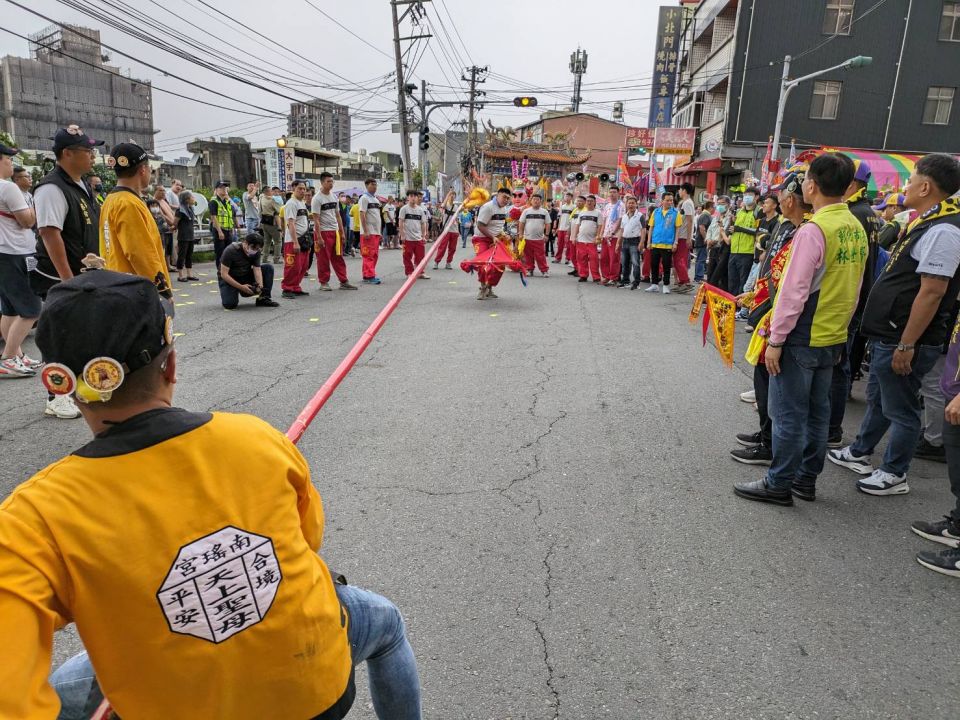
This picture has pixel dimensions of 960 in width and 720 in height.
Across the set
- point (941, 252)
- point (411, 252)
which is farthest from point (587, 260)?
point (941, 252)

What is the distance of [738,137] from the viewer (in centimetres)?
2925

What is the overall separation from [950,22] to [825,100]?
17.8 ft

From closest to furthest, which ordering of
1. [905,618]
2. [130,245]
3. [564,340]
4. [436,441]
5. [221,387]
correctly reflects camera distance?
[905,618]
[130,245]
[436,441]
[221,387]
[564,340]

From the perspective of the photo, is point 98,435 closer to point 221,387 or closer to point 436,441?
point 436,441

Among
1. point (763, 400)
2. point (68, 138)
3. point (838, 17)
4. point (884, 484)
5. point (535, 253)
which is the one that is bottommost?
point (884, 484)

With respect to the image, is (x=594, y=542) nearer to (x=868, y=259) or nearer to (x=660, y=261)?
(x=868, y=259)

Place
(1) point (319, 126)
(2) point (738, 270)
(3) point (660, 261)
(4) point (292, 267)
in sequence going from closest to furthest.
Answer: (2) point (738, 270) < (4) point (292, 267) < (3) point (660, 261) < (1) point (319, 126)

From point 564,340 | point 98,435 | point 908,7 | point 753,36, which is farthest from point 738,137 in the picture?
point 98,435

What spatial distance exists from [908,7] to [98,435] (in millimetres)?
35541

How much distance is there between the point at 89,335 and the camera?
3.81 ft

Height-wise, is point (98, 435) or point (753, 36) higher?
point (753, 36)

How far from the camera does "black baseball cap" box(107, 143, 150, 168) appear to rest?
4.09 m

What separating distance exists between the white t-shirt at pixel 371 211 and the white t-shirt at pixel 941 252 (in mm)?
10062

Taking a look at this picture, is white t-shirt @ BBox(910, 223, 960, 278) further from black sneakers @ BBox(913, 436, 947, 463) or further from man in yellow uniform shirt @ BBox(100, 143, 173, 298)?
man in yellow uniform shirt @ BBox(100, 143, 173, 298)
